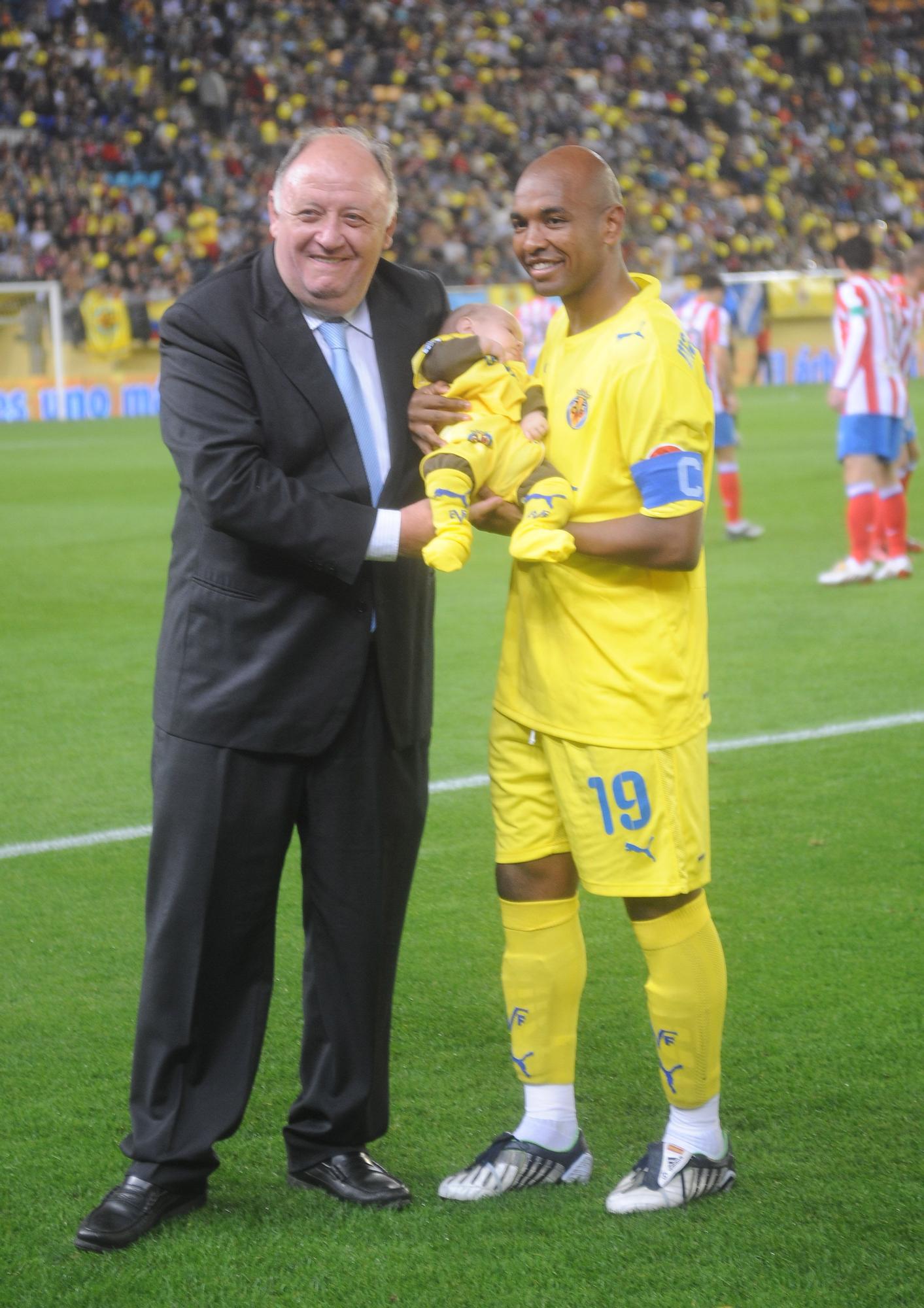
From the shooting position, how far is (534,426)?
8.94 feet

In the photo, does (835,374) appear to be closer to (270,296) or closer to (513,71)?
(270,296)

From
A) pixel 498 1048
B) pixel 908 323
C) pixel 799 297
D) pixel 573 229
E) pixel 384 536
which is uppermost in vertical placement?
pixel 799 297

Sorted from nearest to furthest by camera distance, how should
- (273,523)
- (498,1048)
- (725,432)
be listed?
(273,523) < (498,1048) < (725,432)

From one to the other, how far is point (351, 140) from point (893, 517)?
744 cm

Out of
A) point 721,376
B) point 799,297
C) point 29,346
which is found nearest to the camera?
point 721,376

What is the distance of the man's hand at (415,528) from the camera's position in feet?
8.52

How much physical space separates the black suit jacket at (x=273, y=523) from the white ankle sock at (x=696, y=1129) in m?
0.83

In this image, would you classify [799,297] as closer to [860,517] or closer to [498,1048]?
[860,517]

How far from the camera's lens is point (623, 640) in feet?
9.07

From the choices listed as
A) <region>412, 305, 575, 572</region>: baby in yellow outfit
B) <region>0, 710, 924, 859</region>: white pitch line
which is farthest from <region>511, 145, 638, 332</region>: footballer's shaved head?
<region>0, 710, 924, 859</region>: white pitch line

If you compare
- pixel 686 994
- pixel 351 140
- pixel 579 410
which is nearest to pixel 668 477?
pixel 579 410

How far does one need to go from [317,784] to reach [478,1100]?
874 millimetres

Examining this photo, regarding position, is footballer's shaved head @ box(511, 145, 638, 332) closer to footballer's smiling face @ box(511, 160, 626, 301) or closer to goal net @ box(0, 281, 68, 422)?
footballer's smiling face @ box(511, 160, 626, 301)

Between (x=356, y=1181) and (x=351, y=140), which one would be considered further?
(x=356, y=1181)
